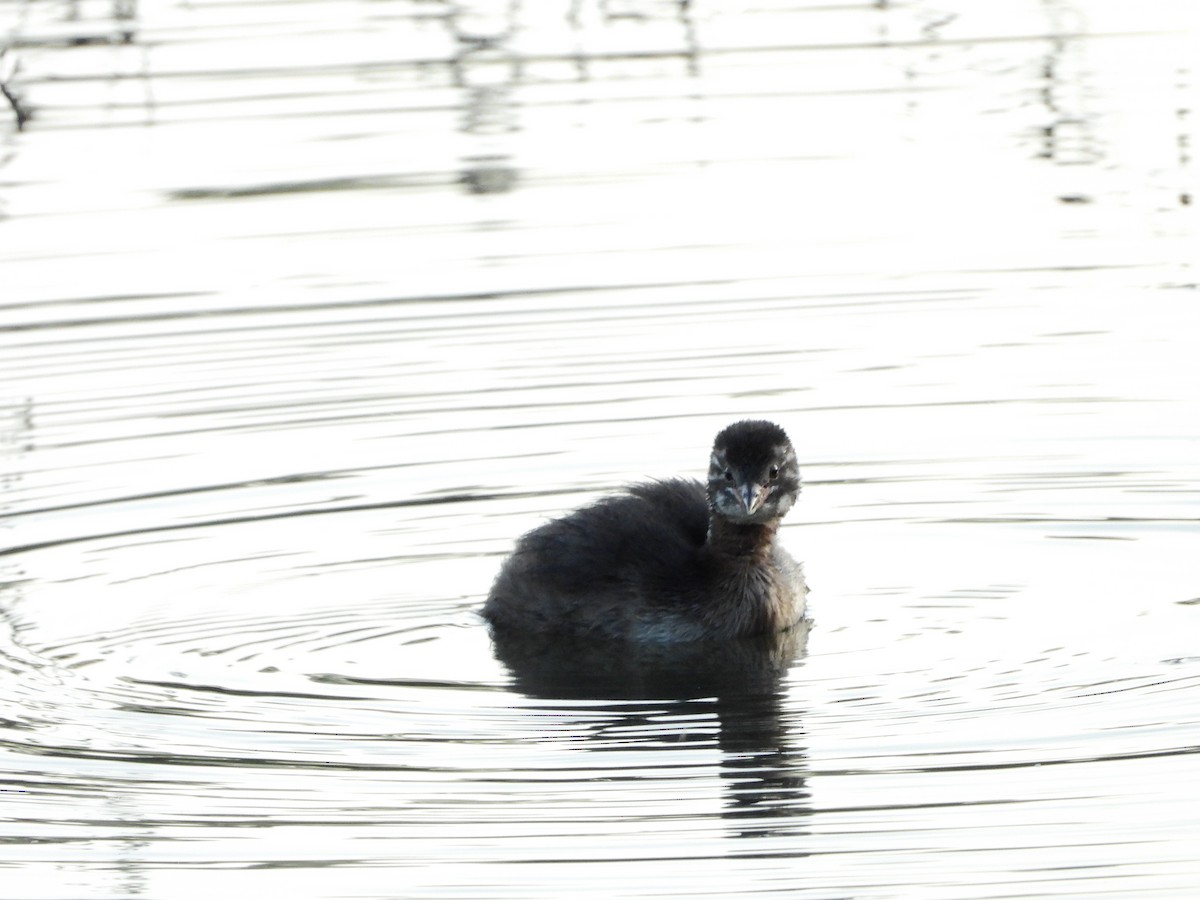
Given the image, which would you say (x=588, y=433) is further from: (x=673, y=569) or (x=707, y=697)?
(x=707, y=697)

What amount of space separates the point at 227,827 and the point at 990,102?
12.2 meters

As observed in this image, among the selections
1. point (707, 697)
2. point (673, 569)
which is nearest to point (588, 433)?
point (673, 569)

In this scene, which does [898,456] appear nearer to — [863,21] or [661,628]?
[661,628]

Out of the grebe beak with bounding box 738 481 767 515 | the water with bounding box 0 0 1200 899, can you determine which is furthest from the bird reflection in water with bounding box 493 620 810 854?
the grebe beak with bounding box 738 481 767 515

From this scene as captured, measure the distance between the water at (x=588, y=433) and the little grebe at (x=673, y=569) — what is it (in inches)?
8.4

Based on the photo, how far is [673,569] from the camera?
33.7 ft

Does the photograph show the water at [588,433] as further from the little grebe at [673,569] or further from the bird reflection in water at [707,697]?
the little grebe at [673,569]

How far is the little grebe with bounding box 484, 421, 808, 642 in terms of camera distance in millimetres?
10047

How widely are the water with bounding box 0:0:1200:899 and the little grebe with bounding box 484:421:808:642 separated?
214mm

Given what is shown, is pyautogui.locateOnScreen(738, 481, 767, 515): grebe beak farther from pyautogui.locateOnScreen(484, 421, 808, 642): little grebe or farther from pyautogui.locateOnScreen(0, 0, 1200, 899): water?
pyautogui.locateOnScreen(0, 0, 1200, 899): water

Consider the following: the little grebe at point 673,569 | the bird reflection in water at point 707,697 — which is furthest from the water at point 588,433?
the little grebe at point 673,569

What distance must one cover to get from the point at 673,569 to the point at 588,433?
2196 millimetres

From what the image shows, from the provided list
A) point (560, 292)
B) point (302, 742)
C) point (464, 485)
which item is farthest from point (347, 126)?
point (302, 742)

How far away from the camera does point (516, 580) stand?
10.2 meters
